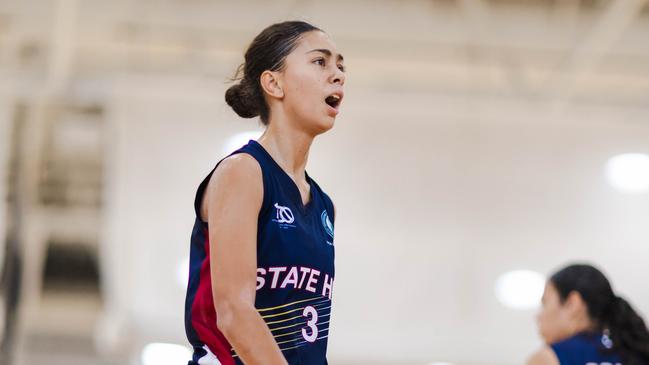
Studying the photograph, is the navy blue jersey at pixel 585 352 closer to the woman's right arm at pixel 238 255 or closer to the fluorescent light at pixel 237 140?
the woman's right arm at pixel 238 255

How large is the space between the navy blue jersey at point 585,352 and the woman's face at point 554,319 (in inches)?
4.3

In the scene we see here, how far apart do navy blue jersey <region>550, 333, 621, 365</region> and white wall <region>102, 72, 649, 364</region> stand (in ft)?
22.5

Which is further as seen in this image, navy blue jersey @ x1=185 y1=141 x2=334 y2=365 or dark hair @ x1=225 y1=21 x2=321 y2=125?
dark hair @ x1=225 y1=21 x2=321 y2=125

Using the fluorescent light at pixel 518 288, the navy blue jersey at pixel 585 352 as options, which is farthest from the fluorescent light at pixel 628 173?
the navy blue jersey at pixel 585 352

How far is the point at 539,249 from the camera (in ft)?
35.4

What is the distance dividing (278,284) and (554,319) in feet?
6.23

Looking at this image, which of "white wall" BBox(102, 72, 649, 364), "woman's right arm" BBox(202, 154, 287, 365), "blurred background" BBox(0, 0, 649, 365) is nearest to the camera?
"woman's right arm" BBox(202, 154, 287, 365)

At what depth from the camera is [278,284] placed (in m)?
2.36

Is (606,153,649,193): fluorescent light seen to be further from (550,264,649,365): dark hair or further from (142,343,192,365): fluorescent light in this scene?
(550,264,649,365): dark hair

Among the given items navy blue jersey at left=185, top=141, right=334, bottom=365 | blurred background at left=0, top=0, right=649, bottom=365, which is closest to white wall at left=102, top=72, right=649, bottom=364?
blurred background at left=0, top=0, right=649, bottom=365

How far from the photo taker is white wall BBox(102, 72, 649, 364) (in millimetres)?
10672

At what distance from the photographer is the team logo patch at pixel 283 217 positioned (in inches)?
93.8

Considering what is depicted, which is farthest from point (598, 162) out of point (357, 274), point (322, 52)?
point (322, 52)

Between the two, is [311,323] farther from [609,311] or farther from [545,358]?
[609,311]
